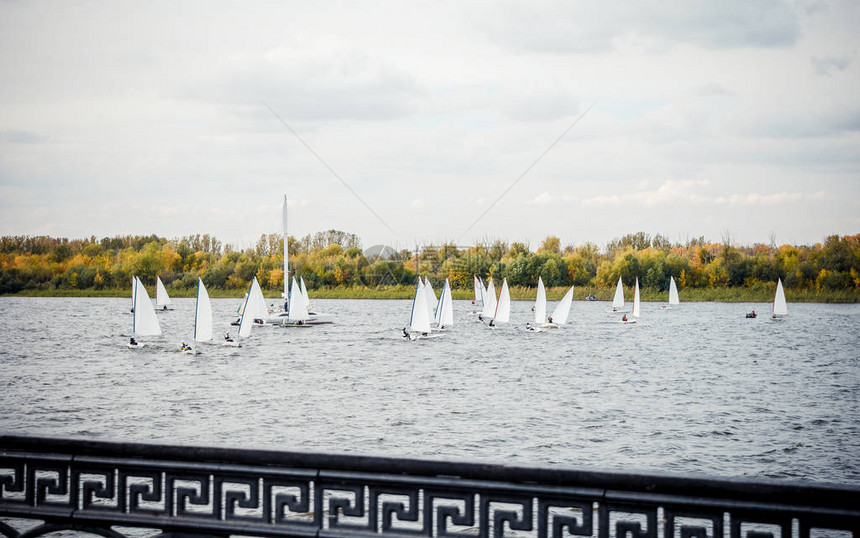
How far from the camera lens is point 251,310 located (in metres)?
47.0

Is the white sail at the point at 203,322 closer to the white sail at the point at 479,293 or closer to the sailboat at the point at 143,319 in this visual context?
the sailboat at the point at 143,319

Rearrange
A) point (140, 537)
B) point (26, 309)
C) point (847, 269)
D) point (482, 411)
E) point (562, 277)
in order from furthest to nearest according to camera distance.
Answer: point (562, 277) < point (26, 309) < point (847, 269) < point (482, 411) < point (140, 537)

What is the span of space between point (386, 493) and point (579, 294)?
9634 cm

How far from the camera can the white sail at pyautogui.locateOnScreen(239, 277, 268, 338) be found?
4444 cm

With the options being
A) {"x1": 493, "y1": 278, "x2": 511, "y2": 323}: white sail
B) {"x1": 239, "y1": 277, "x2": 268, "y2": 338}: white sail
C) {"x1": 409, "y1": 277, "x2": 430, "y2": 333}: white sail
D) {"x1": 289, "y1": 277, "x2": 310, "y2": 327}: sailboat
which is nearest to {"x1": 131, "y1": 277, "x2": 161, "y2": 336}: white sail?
{"x1": 239, "y1": 277, "x2": 268, "y2": 338}: white sail

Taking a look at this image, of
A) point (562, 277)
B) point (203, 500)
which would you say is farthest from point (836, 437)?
point (562, 277)

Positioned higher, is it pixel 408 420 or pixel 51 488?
pixel 51 488

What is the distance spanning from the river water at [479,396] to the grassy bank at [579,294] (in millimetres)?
34156

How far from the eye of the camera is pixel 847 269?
74.1 m

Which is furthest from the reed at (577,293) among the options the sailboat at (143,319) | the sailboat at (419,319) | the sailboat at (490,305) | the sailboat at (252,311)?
the sailboat at (143,319)

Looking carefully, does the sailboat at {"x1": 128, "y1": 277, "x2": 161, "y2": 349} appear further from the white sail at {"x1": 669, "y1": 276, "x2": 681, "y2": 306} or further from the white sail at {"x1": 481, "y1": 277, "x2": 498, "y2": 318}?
the white sail at {"x1": 669, "y1": 276, "x2": 681, "y2": 306}

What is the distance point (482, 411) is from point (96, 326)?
46884mm

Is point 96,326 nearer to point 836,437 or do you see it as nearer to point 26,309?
point 26,309

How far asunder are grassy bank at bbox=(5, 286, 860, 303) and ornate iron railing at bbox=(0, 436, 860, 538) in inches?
3523
